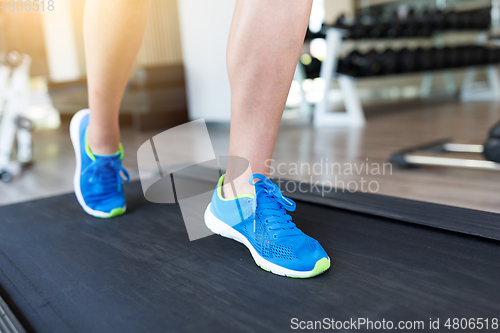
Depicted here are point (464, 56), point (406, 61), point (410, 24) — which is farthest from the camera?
point (464, 56)

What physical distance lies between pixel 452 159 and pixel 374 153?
16.4 inches

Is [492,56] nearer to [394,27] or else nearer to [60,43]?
[394,27]

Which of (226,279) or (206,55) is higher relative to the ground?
(206,55)

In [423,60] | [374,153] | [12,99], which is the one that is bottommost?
[374,153]

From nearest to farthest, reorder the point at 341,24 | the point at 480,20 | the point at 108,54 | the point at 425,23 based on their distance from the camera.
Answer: the point at 108,54, the point at 341,24, the point at 425,23, the point at 480,20

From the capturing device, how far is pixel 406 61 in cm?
341

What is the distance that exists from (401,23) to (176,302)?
3.61 m

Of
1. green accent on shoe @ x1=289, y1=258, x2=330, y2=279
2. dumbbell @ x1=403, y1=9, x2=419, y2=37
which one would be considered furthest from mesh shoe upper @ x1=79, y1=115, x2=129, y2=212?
dumbbell @ x1=403, y1=9, x2=419, y2=37

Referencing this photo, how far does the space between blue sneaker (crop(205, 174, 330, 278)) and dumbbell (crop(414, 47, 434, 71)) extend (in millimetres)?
3317

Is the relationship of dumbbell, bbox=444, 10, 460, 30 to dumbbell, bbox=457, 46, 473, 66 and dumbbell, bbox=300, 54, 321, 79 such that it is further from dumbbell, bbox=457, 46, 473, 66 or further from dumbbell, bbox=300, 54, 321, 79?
dumbbell, bbox=300, 54, 321, 79

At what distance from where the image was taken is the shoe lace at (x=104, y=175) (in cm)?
97

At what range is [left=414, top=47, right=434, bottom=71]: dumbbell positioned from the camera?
3581mm

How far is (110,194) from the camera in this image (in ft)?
3.26

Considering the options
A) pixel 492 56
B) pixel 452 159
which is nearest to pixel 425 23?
pixel 492 56
